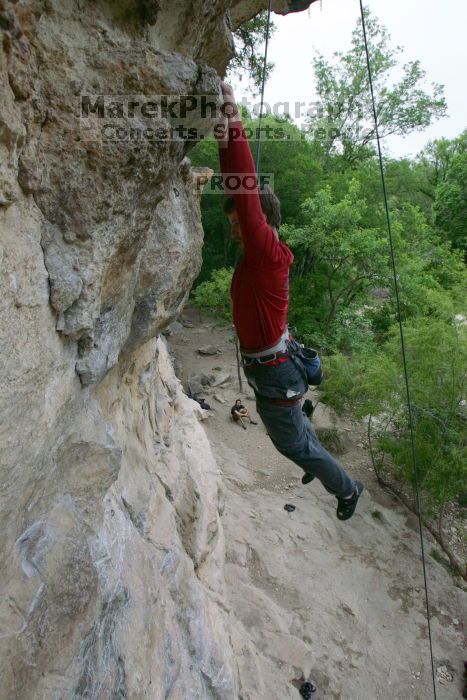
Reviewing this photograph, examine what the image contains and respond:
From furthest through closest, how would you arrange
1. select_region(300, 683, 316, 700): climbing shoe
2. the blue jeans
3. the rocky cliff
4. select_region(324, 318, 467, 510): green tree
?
select_region(324, 318, 467, 510): green tree
select_region(300, 683, 316, 700): climbing shoe
the blue jeans
the rocky cliff

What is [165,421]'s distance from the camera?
571cm

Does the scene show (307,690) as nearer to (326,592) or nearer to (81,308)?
(326,592)

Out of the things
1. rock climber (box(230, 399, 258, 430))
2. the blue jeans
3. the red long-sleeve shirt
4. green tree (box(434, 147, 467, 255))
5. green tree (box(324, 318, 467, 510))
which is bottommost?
rock climber (box(230, 399, 258, 430))

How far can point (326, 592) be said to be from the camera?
6680mm

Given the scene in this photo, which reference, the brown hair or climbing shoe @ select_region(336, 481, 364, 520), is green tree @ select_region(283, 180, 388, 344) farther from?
the brown hair

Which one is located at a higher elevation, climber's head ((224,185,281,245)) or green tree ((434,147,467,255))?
green tree ((434,147,467,255))

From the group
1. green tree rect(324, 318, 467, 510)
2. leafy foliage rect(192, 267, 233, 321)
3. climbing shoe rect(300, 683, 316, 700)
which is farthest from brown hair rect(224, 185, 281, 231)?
leafy foliage rect(192, 267, 233, 321)

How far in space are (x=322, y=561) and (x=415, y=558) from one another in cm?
207

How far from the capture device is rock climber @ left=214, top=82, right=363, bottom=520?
8.54ft

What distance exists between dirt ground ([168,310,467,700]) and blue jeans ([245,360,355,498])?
2.24 m

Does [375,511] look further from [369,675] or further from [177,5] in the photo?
[177,5]

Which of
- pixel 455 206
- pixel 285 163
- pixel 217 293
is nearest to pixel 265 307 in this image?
pixel 217 293

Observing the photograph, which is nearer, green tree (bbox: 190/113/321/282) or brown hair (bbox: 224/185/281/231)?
brown hair (bbox: 224/185/281/231)

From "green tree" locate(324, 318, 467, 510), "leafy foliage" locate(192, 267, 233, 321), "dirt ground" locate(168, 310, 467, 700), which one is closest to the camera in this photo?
"dirt ground" locate(168, 310, 467, 700)
